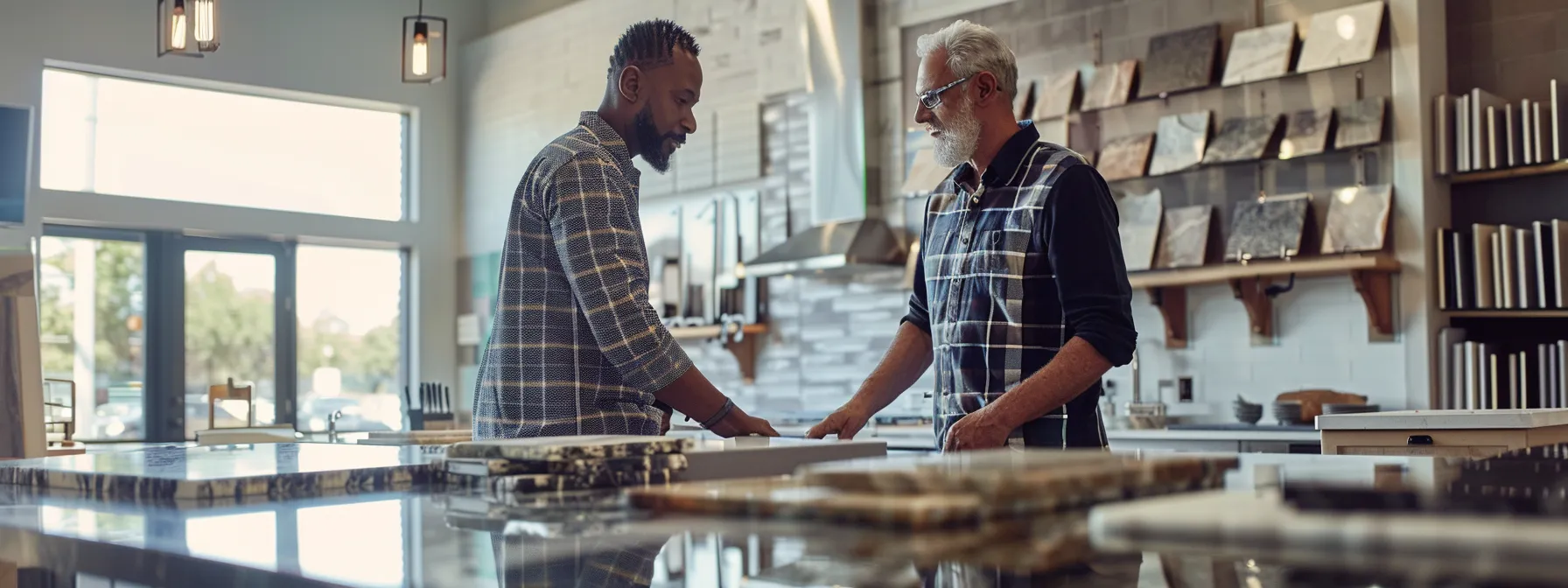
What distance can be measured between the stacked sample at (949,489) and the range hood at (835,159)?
513cm

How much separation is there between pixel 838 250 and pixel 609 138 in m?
4.03

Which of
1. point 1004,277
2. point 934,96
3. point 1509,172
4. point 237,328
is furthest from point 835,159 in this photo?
point 1004,277

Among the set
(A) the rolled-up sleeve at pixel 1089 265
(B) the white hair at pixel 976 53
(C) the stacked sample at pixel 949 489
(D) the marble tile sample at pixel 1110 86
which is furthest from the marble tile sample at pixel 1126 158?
(C) the stacked sample at pixel 949 489

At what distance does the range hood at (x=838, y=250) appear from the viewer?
6094 mm

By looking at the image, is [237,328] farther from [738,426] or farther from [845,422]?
[738,426]

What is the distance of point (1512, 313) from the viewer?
14.8 feet

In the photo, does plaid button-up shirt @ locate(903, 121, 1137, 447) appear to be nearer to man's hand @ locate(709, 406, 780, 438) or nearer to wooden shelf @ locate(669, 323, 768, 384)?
man's hand @ locate(709, 406, 780, 438)

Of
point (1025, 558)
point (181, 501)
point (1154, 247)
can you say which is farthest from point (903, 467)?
point (1154, 247)

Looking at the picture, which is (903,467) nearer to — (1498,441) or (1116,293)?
(1116,293)

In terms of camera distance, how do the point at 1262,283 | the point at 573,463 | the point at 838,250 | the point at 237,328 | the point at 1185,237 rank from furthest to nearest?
the point at 237,328 → the point at 838,250 → the point at 1185,237 → the point at 1262,283 → the point at 573,463

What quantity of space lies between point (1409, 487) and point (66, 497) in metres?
1.24

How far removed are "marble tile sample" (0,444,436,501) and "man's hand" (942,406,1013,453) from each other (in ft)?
2.48

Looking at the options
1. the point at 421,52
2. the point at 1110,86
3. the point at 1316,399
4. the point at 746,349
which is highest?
the point at 421,52

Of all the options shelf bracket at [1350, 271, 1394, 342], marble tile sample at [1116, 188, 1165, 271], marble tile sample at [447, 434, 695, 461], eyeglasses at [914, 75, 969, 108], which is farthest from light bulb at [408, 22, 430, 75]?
marble tile sample at [447, 434, 695, 461]
